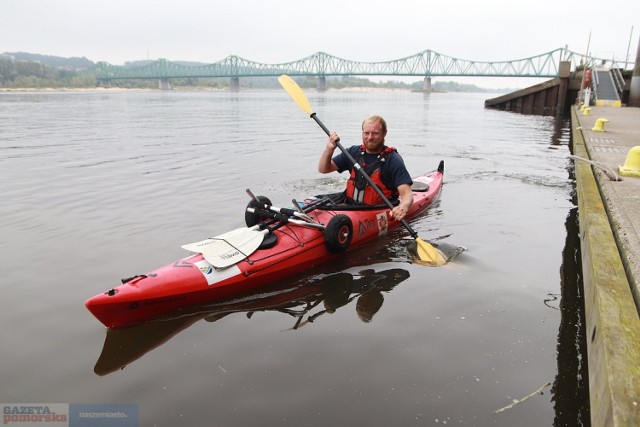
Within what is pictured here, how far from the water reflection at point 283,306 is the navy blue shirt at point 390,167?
3.45 feet

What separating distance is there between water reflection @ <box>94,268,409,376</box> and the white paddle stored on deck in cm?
40

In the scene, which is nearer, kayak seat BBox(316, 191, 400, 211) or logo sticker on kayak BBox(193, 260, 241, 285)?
logo sticker on kayak BBox(193, 260, 241, 285)

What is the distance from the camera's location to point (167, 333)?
3.78m

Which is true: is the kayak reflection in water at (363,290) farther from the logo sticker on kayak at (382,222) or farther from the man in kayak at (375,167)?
the logo sticker on kayak at (382,222)

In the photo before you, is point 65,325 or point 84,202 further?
point 84,202

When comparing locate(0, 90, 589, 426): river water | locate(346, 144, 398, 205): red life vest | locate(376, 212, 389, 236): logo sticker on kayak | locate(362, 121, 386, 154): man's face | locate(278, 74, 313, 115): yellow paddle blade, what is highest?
locate(278, 74, 313, 115): yellow paddle blade

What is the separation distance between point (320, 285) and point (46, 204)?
16.8ft

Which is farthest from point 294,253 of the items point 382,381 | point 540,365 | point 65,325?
point 540,365

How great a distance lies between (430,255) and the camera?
511cm

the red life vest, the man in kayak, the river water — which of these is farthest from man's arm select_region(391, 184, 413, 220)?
the river water

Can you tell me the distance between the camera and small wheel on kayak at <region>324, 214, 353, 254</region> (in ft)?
16.1

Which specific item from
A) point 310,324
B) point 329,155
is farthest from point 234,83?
point 310,324

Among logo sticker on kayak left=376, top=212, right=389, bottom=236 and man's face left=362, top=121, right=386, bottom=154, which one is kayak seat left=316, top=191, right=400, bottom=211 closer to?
logo sticker on kayak left=376, top=212, right=389, bottom=236

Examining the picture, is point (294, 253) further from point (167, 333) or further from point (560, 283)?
point (560, 283)
